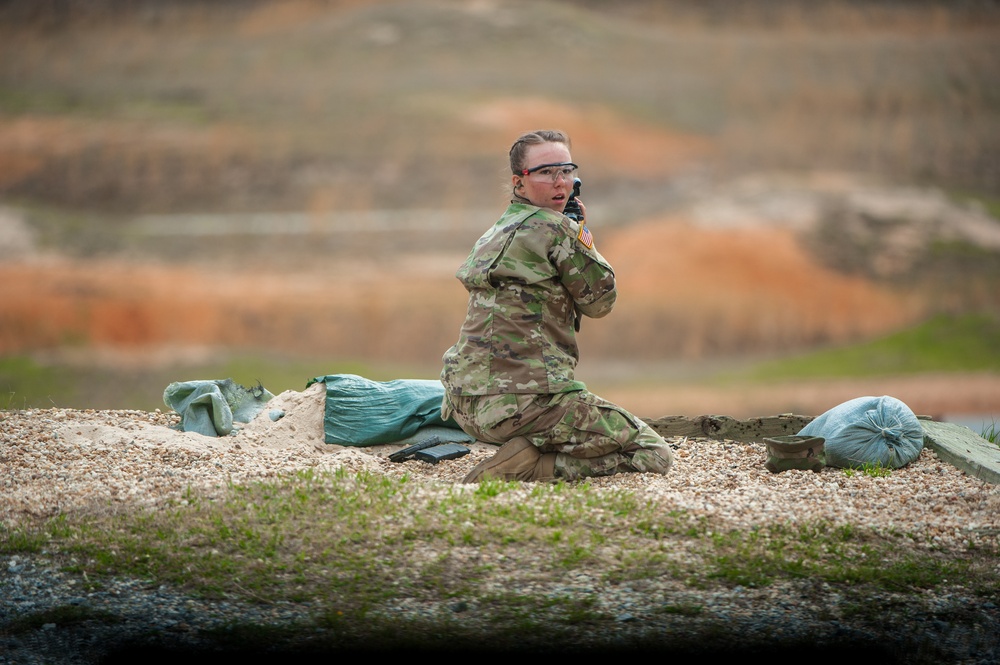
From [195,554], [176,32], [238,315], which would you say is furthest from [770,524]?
[176,32]

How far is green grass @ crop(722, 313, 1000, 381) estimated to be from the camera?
3108cm

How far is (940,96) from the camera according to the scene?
4094cm

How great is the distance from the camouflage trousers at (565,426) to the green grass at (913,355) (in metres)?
24.7

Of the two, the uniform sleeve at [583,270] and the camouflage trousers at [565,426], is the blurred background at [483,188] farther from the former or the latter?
the uniform sleeve at [583,270]

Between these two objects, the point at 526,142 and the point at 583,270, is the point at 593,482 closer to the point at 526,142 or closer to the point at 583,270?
the point at 583,270

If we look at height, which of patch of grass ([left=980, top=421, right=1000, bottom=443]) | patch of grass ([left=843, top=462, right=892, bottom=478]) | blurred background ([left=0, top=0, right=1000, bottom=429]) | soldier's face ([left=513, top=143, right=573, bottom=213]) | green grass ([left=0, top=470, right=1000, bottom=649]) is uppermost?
blurred background ([left=0, top=0, right=1000, bottom=429])

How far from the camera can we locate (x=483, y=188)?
3556 centimetres

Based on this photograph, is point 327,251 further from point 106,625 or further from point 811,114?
point 106,625

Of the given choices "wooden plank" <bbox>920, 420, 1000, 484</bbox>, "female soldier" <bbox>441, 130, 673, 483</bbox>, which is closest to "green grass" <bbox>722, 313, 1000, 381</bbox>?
"wooden plank" <bbox>920, 420, 1000, 484</bbox>

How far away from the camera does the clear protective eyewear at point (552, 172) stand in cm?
624

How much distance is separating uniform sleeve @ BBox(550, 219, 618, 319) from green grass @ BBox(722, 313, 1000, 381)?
2488cm

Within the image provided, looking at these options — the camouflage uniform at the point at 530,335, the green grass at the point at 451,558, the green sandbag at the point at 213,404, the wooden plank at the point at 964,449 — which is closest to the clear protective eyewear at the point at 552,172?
the camouflage uniform at the point at 530,335

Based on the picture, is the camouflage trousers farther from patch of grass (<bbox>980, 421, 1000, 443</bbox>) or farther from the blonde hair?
patch of grass (<bbox>980, 421, 1000, 443</bbox>)

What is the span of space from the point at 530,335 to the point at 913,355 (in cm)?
2747
